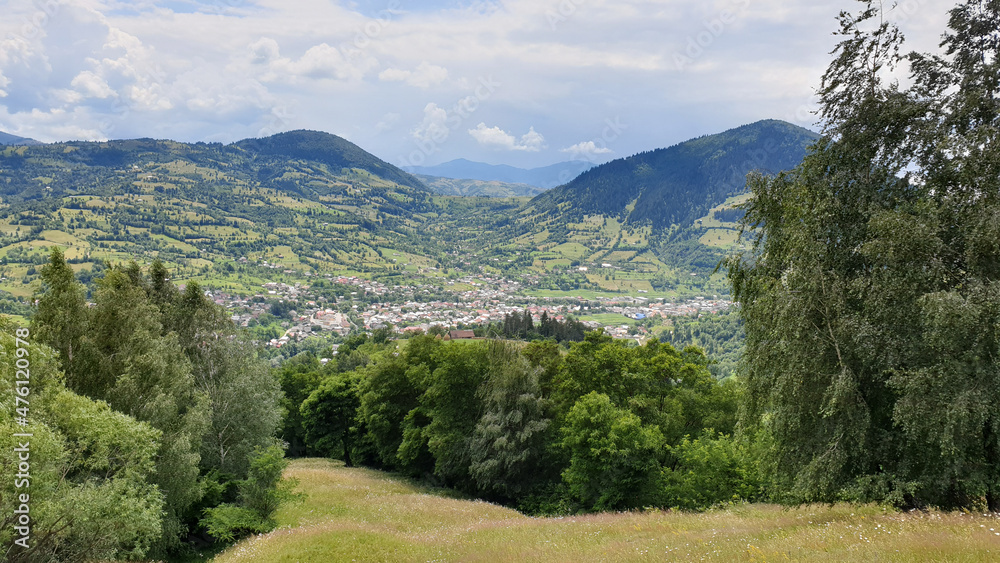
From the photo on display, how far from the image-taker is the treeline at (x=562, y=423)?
1103 inches

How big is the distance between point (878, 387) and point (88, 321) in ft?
93.6

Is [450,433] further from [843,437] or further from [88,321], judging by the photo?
[843,437]

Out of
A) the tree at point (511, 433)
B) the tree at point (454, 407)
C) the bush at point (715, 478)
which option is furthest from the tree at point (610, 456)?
the tree at point (454, 407)

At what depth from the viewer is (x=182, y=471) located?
2002cm

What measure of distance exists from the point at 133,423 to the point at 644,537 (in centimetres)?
1771

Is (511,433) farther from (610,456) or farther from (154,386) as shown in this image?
(154,386)

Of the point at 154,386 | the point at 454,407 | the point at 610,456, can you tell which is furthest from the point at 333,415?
the point at 610,456

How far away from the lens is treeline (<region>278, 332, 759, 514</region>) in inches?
1103

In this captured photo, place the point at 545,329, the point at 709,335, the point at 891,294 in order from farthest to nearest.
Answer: the point at 709,335, the point at 545,329, the point at 891,294

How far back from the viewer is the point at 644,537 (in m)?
13.9

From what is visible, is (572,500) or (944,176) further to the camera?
(572,500)

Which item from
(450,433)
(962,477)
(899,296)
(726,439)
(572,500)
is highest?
(899,296)

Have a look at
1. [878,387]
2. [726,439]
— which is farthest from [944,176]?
[726,439]

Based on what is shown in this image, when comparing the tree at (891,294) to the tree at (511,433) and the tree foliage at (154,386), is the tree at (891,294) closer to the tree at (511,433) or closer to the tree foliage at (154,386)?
the tree at (511,433)
